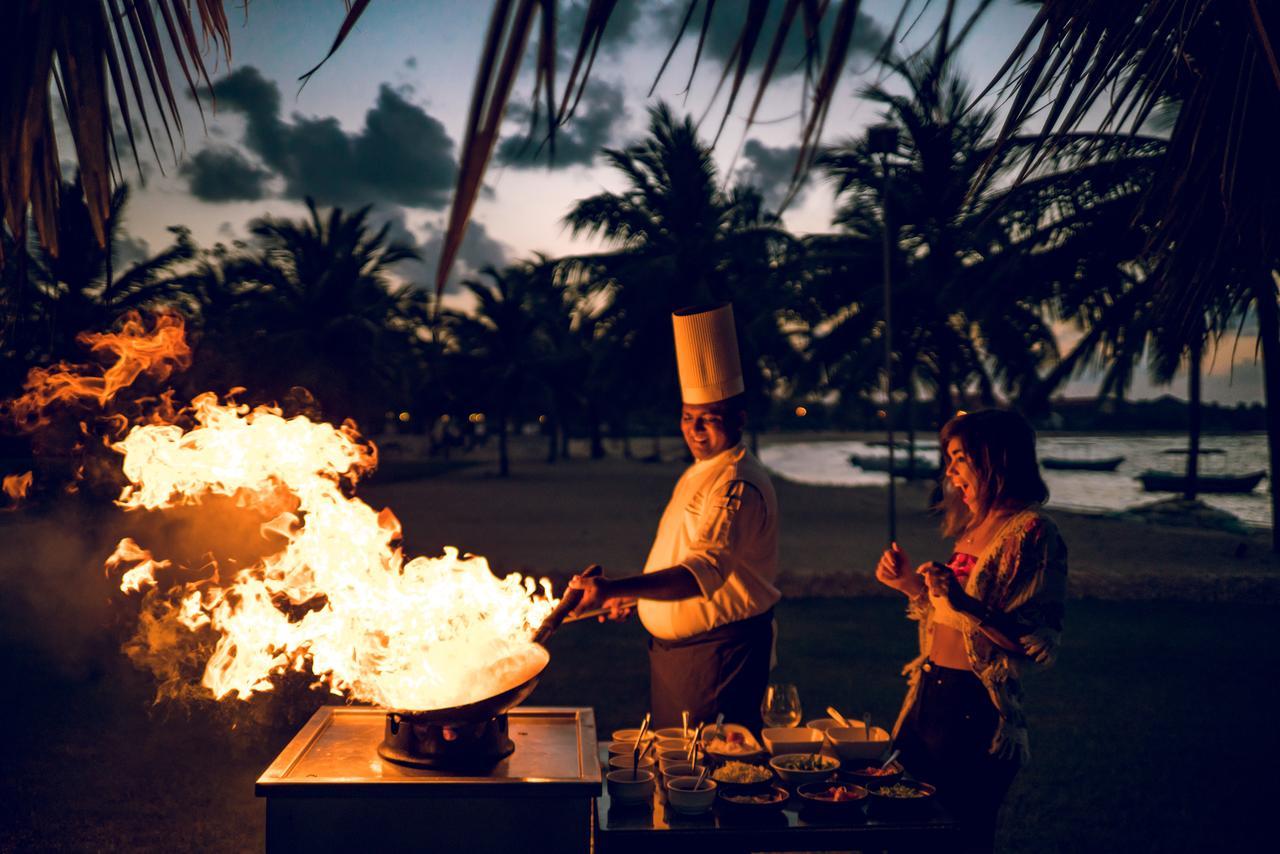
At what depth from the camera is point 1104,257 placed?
1016cm

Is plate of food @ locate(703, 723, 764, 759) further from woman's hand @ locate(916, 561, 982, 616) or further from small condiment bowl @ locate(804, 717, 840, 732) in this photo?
woman's hand @ locate(916, 561, 982, 616)

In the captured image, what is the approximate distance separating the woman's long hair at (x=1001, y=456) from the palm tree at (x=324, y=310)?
21362 mm

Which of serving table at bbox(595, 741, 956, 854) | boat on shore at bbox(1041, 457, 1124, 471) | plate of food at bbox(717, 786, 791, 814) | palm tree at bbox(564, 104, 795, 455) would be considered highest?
palm tree at bbox(564, 104, 795, 455)

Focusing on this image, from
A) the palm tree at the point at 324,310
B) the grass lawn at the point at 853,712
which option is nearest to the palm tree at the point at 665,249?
the palm tree at the point at 324,310

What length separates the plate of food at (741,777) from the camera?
2.60 meters

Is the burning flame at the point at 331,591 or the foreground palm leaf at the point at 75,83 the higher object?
the foreground palm leaf at the point at 75,83

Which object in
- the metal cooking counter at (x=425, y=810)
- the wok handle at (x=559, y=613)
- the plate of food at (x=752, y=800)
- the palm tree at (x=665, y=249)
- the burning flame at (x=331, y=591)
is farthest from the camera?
the palm tree at (x=665, y=249)

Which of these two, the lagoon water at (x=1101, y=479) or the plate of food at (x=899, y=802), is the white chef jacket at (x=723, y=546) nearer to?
the plate of food at (x=899, y=802)

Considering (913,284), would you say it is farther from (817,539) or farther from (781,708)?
(781,708)

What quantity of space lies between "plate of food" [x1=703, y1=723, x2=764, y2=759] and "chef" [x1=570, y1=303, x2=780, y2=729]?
0.55ft

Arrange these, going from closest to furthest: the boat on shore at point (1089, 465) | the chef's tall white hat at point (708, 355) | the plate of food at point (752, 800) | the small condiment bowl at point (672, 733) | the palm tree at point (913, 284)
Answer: the plate of food at point (752, 800) → the small condiment bowl at point (672, 733) → the chef's tall white hat at point (708, 355) → the palm tree at point (913, 284) → the boat on shore at point (1089, 465)

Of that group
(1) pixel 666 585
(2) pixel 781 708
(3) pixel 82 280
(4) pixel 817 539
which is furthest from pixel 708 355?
(3) pixel 82 280

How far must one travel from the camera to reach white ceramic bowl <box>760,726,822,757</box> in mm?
2961

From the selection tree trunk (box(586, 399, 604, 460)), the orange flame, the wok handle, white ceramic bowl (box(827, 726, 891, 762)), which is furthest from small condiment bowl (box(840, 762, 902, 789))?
tree trunk (box(586, 399, 604, 460))
